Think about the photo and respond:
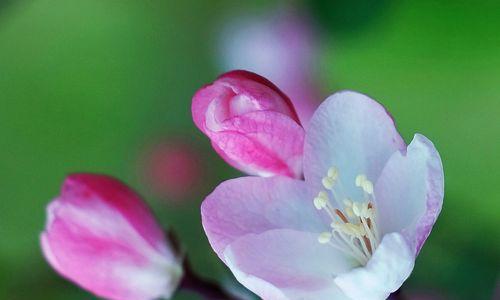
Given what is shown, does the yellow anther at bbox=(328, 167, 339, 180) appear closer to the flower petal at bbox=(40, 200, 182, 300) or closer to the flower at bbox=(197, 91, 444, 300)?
the flower at bbox=(197, 91, 444, 300)

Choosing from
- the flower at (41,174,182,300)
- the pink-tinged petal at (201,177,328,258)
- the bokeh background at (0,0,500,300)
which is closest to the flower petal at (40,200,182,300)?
the flower at (41,174,182,300)

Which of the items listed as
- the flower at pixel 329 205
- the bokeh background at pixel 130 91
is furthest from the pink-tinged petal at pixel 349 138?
the bokeh background at pixel 130 91

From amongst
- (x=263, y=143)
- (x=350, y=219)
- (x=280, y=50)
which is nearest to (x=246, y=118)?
(x=263, y=143)

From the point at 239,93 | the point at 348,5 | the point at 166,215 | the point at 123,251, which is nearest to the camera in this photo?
the point at 239,93

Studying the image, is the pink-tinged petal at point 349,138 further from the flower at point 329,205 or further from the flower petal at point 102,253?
the flower petal at point 102,253

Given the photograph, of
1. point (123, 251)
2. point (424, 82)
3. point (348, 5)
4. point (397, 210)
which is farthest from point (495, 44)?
point (123, 251)

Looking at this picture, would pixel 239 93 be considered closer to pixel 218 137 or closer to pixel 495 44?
pixel 218 137
